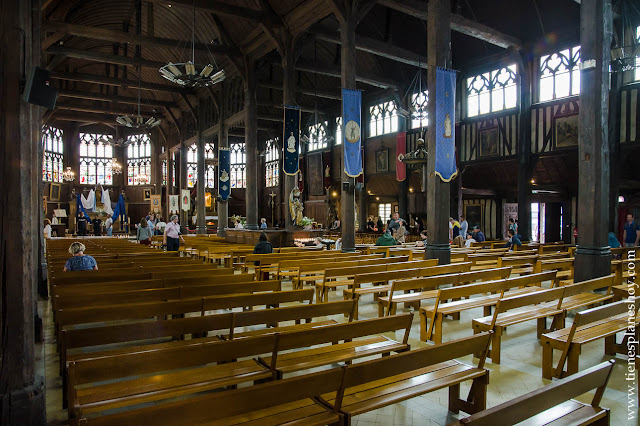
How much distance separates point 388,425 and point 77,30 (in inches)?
644

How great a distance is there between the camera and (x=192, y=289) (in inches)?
183

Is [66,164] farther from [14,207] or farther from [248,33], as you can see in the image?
[14,207]

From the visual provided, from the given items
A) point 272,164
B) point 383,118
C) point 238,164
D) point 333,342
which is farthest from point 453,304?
point 238,164

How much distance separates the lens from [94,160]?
110 feet

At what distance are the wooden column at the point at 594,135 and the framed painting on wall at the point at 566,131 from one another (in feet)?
21.3

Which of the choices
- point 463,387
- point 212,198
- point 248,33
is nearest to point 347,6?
point 248,33

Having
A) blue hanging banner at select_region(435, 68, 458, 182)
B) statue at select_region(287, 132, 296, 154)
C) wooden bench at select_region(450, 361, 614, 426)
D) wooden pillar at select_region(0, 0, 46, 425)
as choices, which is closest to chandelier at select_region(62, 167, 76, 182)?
statue at select_region(287, 132, 296, 154)

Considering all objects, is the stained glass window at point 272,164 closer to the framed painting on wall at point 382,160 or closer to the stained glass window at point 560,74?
the framed painting on wall at point 382,160

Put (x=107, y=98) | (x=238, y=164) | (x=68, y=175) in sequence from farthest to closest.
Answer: (x=238, y=164) < (x=68, y=175) < (x=107, y=98)

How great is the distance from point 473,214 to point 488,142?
17.7ft

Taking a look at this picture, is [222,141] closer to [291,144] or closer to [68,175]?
[291,144]

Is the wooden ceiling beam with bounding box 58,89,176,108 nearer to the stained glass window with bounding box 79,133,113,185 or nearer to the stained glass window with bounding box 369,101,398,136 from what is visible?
the stained glass window with bounding box 79,133,113,185

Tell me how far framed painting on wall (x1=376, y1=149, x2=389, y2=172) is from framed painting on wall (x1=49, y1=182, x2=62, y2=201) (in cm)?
2402

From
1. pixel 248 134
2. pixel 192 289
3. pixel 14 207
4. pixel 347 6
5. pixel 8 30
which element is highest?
pixel 347 6
